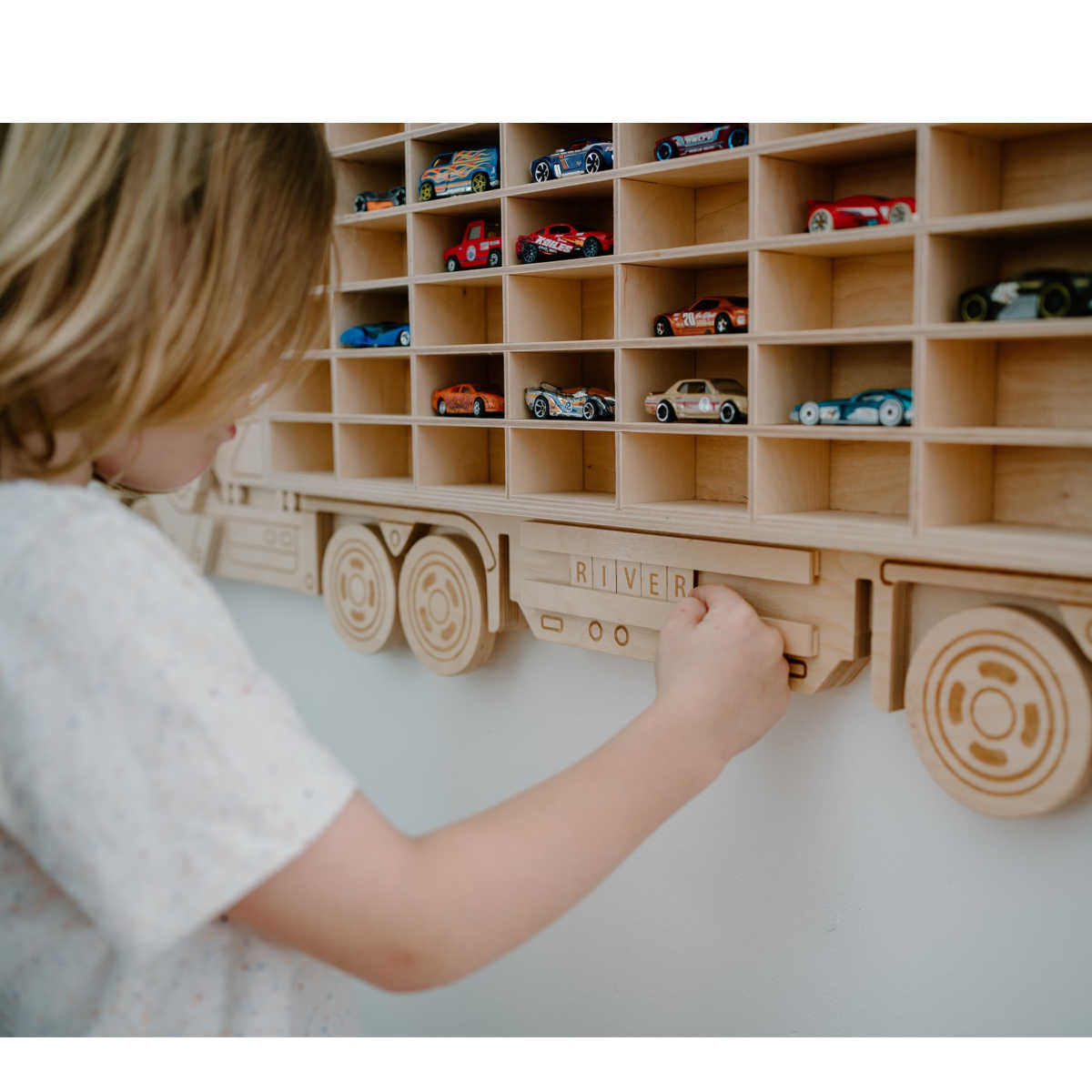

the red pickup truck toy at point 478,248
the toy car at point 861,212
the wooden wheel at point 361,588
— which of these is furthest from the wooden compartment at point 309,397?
the toy car at point 861,212

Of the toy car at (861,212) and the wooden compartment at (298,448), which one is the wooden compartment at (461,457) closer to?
the wooden compartment at (298,448)

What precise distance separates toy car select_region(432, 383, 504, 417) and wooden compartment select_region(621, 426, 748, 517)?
0.15 m

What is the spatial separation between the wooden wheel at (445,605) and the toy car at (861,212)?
1.37ft

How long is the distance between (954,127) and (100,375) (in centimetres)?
47

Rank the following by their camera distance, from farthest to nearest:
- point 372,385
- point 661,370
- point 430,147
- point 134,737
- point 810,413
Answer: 1. point 372,385
2. point 430,147
3. point 661,370
4. point 810,413
5. point 134,737

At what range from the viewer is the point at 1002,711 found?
2.10 ft

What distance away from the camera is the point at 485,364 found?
0.96m

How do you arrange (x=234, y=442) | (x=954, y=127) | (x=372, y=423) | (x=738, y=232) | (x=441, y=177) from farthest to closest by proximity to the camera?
1. (x=234, y=442)
2. (x=372, y=423)
3. (x=441, y=177)
4. (x=738, y=232)
5. (x=954, y=127)

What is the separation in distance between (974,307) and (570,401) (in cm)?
30

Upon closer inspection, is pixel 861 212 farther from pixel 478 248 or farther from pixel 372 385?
pixel 372 385

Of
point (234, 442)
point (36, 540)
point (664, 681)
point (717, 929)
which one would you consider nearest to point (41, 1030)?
point (36, 540)

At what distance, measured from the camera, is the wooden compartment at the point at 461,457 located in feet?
3.03

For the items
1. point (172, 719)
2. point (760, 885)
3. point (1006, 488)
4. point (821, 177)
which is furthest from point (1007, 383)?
point (172, 719)

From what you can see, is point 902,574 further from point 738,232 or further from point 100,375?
point 100,375
